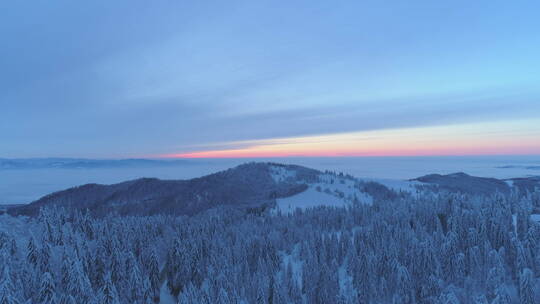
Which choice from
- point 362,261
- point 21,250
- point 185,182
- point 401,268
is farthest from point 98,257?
point 185,182

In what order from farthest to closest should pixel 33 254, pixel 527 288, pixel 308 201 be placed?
1. pixel 308 201
2. pixel 33 254
3. pixel 527 288

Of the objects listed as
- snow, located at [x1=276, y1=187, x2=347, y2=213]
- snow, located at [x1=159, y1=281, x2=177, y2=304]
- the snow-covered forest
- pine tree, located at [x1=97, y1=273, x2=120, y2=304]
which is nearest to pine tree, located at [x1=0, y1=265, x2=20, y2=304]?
the snow-covered forest

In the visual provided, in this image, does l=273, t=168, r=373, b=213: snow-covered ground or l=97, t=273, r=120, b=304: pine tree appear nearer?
l=97, t=273, r=120, b=304: pine tree

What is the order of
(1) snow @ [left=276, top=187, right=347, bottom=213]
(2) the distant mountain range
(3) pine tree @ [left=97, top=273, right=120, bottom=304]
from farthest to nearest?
1. (2) the distant mountain range
2. (1) snow @ [left=276, top=187, right=347, bottom=213]
3. (3) pine tree @ [left=97, top=273, right=120, bottom=304]

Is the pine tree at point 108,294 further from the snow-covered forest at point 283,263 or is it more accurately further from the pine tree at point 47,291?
the pine tree at point 47,291

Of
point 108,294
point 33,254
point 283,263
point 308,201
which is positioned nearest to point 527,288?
point 283,263

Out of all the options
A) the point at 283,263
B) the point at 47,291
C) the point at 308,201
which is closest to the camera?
the point at 47,291

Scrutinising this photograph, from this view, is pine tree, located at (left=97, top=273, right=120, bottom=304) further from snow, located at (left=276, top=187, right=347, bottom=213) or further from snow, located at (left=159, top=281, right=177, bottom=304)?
snow, located at (left=276, top=187, right=347, bottom=213)

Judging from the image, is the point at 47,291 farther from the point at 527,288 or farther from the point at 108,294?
the point at 527,288
